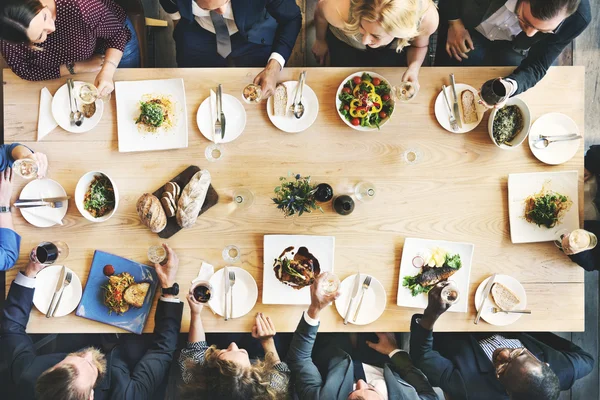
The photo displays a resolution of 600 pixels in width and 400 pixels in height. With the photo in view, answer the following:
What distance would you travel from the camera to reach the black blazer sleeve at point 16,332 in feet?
6.83

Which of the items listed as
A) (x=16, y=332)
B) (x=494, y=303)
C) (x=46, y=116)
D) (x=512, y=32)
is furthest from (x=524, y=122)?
(x=16, y=332)

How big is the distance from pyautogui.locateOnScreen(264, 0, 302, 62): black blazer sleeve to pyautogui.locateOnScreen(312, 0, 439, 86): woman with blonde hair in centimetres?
15

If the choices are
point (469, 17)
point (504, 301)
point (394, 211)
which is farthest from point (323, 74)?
point (504, 301)

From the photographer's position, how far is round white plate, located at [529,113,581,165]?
7.21 feet

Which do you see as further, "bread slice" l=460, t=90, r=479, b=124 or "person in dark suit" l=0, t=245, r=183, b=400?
"bread slice" l=460, t=90, r=479, b=124

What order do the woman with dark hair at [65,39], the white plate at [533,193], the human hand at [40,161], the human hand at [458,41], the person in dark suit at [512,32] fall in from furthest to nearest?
the human hand at [458,41]
the white plate at [533,193]
the human hand at [40,161]
the person in dark suit at [512,32]
the woman with dark hair at [65,39]

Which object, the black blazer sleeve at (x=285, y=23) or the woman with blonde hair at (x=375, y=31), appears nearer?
the woman with blonde hair at (x=375, y=31)

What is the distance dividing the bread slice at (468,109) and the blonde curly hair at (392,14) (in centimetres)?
45

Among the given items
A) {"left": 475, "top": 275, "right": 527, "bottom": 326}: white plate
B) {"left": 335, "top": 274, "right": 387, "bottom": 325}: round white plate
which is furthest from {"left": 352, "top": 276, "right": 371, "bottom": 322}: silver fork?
{"left": 475, "top": 275, "right": 527, "bottom": 326}: white plate

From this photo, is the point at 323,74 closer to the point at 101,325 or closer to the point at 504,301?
the point at 504,301

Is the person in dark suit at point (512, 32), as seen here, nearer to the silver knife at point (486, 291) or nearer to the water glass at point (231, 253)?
the silver knife at point (486, 291)

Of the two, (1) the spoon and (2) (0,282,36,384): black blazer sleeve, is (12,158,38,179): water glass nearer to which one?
(2) (0,282,36,384): black blazer sleeve

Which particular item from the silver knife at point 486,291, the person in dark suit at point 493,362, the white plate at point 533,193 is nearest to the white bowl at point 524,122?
the white plate at point 533,193

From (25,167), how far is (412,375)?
2.21 metres
